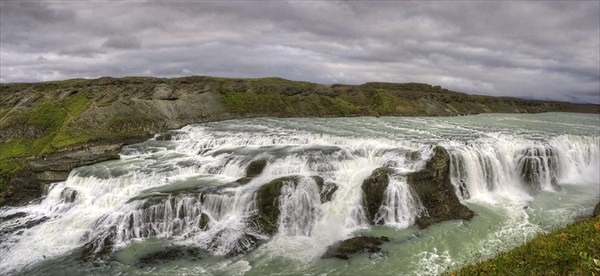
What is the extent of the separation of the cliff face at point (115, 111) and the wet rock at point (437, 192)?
32.8 meters

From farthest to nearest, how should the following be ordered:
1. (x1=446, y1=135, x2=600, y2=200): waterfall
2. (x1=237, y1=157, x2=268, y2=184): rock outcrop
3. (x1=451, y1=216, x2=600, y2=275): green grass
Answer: (x1=446, y1=135, x2=600, y2=200): waterfall, (x1=237, y1=157, x2=268, y2=184): rock outcrop, (x1=451, y1=216, x2=600, y2=275): green grass

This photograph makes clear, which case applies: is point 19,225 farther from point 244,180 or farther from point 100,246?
A: point 244,180

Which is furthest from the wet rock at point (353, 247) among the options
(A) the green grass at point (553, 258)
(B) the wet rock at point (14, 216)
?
(B) the wet rock at point (14, 216)

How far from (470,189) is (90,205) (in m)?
32.1

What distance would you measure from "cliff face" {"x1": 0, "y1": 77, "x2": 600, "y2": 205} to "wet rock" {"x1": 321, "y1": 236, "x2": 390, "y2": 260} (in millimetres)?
28080

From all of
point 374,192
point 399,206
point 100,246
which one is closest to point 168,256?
point 100,246

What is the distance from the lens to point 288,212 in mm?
26172

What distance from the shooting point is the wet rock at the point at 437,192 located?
26.8 m

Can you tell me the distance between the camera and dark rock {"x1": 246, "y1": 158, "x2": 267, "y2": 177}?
3253 cm

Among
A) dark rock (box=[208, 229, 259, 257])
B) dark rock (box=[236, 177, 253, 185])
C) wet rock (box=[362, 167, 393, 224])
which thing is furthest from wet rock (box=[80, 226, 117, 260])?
wet rock (box=[362, 167, 393, 224])

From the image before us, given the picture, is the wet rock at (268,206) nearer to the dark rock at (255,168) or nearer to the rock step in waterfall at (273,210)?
the rock step in waterfall at (273,210)

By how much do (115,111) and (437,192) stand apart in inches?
1999

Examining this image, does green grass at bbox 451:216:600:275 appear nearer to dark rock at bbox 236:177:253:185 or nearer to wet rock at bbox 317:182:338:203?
wet rock at bbox 317:182:338:203

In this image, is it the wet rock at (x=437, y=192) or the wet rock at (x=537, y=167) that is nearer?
the wet rock at (x=437, y=192)
